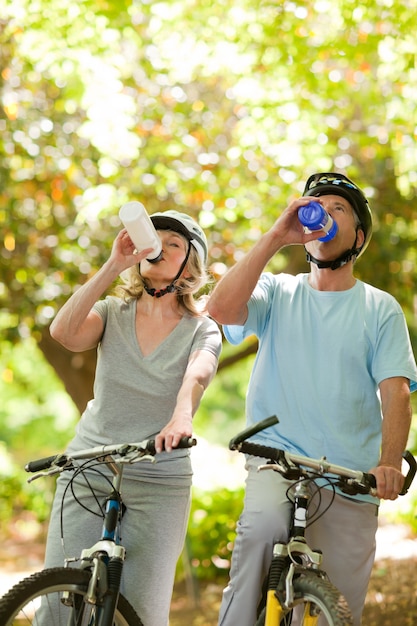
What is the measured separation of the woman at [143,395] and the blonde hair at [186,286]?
0.04 metres

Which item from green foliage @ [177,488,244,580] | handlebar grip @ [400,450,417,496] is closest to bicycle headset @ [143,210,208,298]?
handlebar grip @ [400,450,417,496]

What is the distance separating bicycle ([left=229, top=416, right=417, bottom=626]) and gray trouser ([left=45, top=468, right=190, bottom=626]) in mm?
506

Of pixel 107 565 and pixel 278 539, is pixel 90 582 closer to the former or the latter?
pixel 107 565

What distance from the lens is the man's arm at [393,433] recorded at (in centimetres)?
311

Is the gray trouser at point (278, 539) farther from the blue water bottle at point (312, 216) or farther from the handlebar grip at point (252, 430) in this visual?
the blue water bottle at point (312, 216)

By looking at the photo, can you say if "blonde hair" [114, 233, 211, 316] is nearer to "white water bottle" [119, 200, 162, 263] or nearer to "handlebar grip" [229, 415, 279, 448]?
"white water bottle" [119, 200, 162, 263]

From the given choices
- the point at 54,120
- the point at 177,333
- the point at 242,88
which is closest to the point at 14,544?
the point at 54,120

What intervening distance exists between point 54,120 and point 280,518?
6037 mm

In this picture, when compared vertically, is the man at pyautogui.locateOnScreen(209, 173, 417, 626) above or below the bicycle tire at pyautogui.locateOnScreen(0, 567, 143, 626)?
above

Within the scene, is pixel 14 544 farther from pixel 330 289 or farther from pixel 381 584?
pixel 330 289

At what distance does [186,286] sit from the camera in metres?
3.88

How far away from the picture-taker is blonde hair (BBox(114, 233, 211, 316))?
3875mm

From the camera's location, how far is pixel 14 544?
42.1 feet

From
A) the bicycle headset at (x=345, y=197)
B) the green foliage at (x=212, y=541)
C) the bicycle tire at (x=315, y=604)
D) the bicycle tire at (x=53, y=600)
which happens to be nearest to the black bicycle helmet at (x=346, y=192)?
the bicycle headset at (x=345, y=197)
